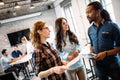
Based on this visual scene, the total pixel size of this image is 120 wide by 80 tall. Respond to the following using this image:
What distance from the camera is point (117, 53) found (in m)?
2.02

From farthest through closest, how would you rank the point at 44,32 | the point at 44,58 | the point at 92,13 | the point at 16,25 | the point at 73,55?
1. the point at 16,25
2. the point at 73,55
3. the point at 92,13
4. the point at 44,32
5. the point at 44,58

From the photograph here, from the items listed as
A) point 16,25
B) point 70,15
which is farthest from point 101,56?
point 16,25

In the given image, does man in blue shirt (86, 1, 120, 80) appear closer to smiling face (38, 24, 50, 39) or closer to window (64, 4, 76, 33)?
smiling face (38, 24, 50, 39)

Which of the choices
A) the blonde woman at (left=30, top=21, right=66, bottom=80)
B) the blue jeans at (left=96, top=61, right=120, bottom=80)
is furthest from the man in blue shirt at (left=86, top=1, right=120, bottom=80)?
the blonde woman at (left=30, top=21, right=66, bottom=80)

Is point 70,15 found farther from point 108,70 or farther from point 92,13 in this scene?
point 108,70

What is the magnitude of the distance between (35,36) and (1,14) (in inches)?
293

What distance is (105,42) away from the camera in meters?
2.02

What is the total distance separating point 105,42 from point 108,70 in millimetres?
325

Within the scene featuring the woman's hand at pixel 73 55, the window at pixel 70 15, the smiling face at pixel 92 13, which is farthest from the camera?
the window at pixel 70 15

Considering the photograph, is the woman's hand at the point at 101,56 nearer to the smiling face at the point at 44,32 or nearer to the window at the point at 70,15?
the smiling face at the point at 44,32

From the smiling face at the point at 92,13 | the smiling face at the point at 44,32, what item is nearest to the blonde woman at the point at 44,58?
the smiling face at the point at 44,32

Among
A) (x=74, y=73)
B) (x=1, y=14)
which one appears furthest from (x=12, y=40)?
(x=74, y=73)

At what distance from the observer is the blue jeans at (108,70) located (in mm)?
2014

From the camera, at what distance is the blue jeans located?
6.61 ft
